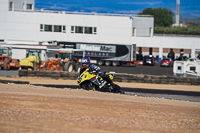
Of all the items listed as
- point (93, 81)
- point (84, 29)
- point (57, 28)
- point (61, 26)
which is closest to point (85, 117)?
point (93, 81)

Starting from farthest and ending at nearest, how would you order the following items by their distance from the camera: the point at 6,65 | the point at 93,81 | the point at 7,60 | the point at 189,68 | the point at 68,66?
the point at 7,60 < the point at 6,65 < the point at 68,66 < the point at 189,68 < the point at 93,81

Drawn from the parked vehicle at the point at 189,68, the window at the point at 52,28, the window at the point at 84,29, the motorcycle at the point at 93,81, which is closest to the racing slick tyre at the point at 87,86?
the motorcycle at the point at 93,81

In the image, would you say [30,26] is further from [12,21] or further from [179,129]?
[179,129]

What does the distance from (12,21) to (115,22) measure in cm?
1856

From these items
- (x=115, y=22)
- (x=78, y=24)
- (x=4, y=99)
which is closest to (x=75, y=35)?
(x=78, y=24)

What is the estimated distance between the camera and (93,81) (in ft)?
55.0

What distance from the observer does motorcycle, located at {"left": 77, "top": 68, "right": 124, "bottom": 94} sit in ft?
54.5

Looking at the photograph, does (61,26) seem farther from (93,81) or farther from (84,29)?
(93,81)

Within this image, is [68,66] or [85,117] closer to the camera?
[85,117]

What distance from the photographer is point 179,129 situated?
9477 millimetres

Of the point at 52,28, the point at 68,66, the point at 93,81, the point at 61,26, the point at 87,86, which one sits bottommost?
the point at 87,86

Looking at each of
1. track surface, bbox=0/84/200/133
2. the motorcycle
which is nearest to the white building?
the motorcycle

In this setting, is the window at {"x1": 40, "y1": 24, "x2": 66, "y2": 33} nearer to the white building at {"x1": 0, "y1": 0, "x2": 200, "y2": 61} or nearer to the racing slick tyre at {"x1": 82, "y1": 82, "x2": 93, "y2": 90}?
the white building at {"x1": 0, "y1": 0, "x2": 200, "y2": 61}

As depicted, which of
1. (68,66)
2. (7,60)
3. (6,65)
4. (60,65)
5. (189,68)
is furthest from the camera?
(7,60)
